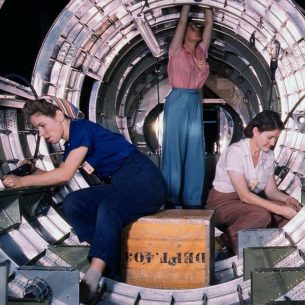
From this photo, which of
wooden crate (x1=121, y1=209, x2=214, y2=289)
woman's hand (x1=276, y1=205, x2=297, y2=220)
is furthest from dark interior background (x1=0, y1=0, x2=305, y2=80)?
wooden crate (x1=121, y1=209, x2=214, y2=289)

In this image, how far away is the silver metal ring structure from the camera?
5.02 m

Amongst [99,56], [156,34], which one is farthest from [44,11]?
[156,34]

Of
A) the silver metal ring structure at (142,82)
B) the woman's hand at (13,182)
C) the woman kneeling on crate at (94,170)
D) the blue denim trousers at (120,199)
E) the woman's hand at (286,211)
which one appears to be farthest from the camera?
the woman's hand at (286,211)

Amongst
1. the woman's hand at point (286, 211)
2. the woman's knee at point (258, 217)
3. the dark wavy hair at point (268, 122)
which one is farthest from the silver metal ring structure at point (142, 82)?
the dark wavy hair at point (268, 122)

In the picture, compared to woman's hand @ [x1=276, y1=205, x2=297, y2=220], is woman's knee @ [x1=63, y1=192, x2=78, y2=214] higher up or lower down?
higher up

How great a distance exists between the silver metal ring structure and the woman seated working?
0.31 metres

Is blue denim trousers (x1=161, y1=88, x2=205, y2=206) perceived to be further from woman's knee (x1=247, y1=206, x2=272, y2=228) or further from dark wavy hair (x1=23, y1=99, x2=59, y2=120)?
dark wavy hair (x1=23, y1=99, x2=59, y2=120)

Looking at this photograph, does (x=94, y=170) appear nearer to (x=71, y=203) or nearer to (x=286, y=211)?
A: (x=71, y=203)

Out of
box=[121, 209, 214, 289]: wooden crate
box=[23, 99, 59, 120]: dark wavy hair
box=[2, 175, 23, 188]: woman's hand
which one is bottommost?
box=[121, 209, 214, 289]: wooden crate

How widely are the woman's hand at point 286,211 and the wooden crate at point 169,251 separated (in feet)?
2.55

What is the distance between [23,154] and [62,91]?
91cm

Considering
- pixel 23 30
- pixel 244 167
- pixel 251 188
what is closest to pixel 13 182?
pixel 244 167

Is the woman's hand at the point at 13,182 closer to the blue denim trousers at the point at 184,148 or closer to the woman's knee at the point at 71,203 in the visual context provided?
the woman's knee at the point at 71,203

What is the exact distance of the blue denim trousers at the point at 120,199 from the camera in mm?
4516
